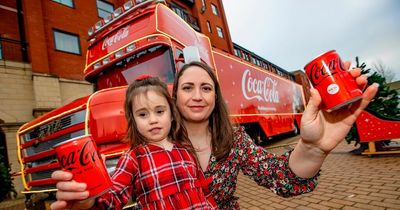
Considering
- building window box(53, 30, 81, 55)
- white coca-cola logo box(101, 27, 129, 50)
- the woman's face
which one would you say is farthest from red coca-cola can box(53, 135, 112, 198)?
building window box(53, 30, 81, 55)

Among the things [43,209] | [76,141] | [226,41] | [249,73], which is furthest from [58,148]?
[226,41]

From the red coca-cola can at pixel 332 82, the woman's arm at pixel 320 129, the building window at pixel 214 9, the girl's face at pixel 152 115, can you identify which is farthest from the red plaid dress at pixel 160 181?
the building window at pixel 214 9

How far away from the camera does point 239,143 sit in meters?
1.57

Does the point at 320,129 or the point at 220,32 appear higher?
the point at 220,32

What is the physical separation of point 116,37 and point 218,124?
3721mm

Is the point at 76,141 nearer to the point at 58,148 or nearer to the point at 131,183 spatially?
the point at 58,148

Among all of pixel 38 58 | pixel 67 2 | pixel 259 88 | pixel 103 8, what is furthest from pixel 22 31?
pixel 259 88

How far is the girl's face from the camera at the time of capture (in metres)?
1.50

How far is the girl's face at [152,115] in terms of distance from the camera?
4.92ft

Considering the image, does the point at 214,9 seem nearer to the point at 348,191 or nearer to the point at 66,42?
the point at 66,42

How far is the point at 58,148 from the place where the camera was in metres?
1.02

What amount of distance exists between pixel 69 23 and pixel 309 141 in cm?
1487

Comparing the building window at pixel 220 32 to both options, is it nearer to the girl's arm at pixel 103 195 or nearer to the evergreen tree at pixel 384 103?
the evergreen tree at pixel 384 103

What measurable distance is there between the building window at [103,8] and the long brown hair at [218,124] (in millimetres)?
15257
